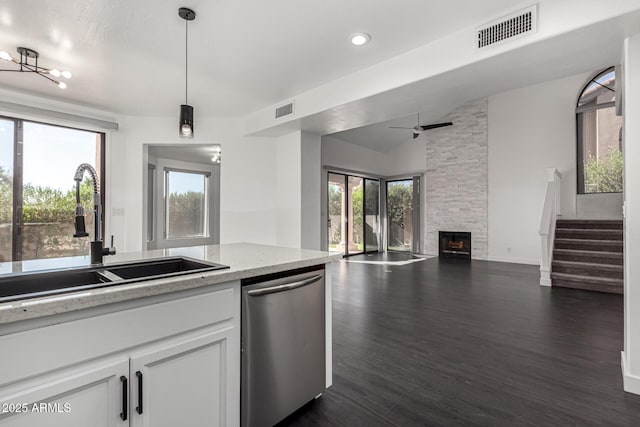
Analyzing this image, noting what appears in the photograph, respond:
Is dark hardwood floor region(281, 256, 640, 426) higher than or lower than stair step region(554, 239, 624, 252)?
lower

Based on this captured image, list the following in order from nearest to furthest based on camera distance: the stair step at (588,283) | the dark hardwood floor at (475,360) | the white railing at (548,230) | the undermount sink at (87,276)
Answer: the undermount sink at (87,276), the dark hardwood floor at (475,360), the stair step at (588,283), the white railing at (548,230)

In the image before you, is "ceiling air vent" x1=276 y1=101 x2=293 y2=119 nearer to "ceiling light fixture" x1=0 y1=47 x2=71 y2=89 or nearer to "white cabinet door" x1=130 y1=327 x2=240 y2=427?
"ceiling light fixture" x1=0 y1=47 x2=71 y2=89

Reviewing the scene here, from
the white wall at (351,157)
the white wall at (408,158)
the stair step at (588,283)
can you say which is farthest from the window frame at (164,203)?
the stair step at (588,283)

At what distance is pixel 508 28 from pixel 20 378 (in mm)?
3444

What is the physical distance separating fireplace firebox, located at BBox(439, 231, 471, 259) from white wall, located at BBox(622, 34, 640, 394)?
591 cm

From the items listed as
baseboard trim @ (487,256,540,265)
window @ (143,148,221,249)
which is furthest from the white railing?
window @ (143,148,221,249)

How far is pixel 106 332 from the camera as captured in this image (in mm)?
1053

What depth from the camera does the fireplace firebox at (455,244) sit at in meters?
7.77

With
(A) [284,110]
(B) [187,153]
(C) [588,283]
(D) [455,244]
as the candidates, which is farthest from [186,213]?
(C) [588,283]

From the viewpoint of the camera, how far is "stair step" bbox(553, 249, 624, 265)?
4762mm

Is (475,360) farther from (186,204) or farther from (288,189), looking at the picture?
(186,204)

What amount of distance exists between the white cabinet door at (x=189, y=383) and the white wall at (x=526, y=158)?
739 centimetres

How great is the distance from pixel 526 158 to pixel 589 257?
282cm

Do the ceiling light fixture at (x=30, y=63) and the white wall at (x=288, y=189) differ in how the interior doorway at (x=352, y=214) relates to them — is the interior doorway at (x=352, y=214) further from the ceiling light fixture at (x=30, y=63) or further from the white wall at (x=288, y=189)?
the ceiling light fixture at (x=30, y=63)
